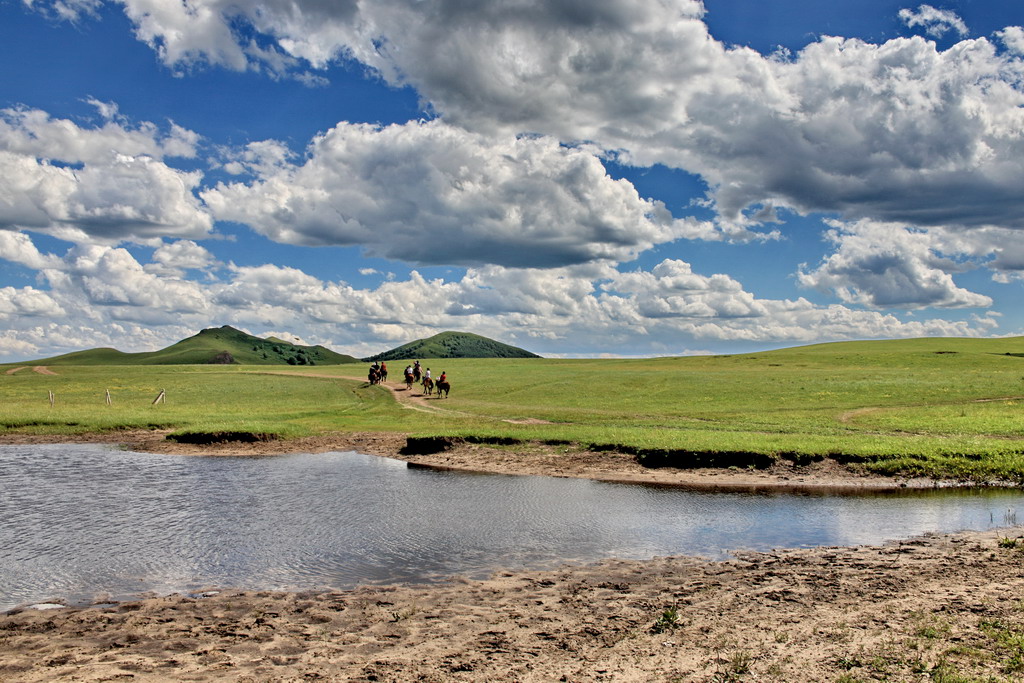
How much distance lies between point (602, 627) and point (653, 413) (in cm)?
3869

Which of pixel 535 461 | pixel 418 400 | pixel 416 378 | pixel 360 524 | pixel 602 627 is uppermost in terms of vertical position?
pixel 416 378

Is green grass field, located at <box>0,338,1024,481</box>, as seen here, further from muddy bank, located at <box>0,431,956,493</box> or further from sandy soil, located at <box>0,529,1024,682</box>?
sandy soil, located at <box>0,529,1024,682</box>

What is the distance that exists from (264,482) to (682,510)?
1691cm

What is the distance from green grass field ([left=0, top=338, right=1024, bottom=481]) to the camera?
31109 mm

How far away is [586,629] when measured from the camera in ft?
39.0

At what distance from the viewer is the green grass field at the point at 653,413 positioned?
31.1 m

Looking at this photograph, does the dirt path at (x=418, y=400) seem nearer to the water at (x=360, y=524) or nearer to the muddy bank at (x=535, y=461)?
the muddy bank at (x=535, y=461)

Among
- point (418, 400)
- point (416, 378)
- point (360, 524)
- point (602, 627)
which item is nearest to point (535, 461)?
point (360, 524)

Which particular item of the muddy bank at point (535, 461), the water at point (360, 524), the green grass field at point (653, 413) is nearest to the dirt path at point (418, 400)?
the green grass field at point (653, 413)

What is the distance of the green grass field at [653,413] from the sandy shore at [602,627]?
14.9 meters

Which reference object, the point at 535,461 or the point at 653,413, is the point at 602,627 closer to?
the point at 535,461

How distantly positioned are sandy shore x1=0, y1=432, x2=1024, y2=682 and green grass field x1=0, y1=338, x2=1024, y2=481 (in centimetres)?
1487

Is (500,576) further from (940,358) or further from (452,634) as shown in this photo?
(940,358)

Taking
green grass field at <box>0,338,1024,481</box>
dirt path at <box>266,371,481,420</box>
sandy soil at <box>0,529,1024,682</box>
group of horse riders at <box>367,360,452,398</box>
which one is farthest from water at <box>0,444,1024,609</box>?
group of horse riders at <box>367,360,452,398</box>
